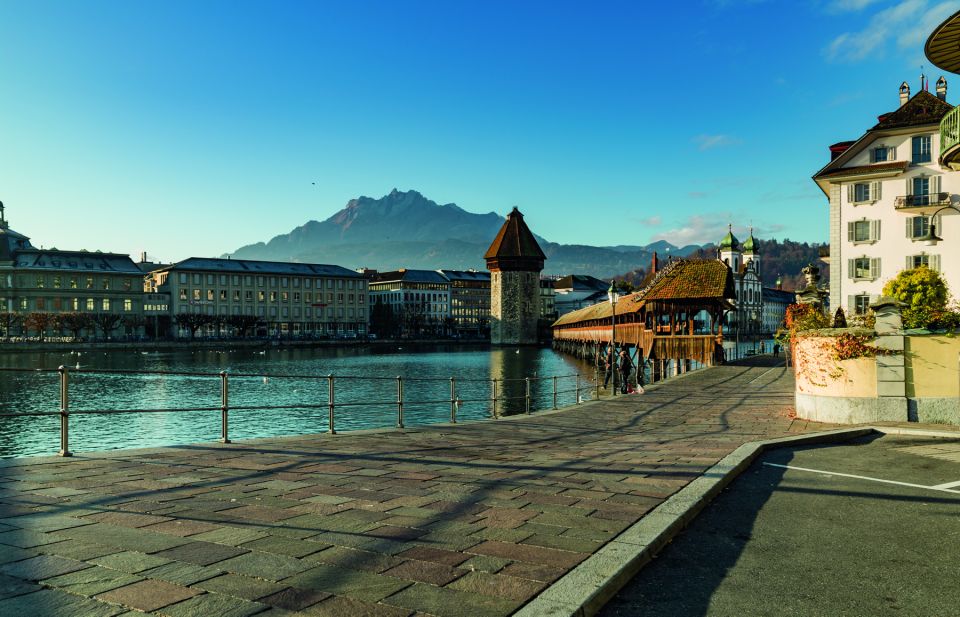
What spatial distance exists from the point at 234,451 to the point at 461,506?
4.61m

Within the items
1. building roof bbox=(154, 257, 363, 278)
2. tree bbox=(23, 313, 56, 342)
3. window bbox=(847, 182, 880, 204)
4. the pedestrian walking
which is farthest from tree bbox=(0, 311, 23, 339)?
window bbox=(847, 182, 880, 204)

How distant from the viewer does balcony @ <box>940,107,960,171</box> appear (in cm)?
1178

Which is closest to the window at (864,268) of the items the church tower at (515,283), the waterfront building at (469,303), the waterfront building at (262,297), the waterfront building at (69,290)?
the church tower at (515,283)

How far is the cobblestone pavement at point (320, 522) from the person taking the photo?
13.3 ft

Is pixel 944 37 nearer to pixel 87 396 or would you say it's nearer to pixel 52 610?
pixel 52 610

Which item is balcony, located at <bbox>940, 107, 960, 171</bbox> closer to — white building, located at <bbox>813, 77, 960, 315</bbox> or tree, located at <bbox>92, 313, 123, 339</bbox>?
white building, located at <bbox>813, 77, 960, 315</bbox>

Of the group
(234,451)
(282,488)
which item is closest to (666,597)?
(282,488)

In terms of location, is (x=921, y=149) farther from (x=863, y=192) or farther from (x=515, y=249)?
(x=515, y=249)

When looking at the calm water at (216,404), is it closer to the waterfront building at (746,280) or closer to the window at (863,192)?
the window at (863,192)

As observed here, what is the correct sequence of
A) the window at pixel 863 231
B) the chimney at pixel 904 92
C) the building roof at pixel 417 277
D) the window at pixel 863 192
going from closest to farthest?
the window at pixel 863 192 < the window at pixel 863 231 < the chimney at pixel 904 92 < the building roof at pixel 417 277

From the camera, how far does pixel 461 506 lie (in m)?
6.31

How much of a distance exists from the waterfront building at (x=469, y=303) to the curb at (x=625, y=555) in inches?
6469

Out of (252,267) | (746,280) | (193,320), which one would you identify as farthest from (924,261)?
(746,280)

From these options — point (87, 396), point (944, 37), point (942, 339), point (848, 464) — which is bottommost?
point (87, 396)
